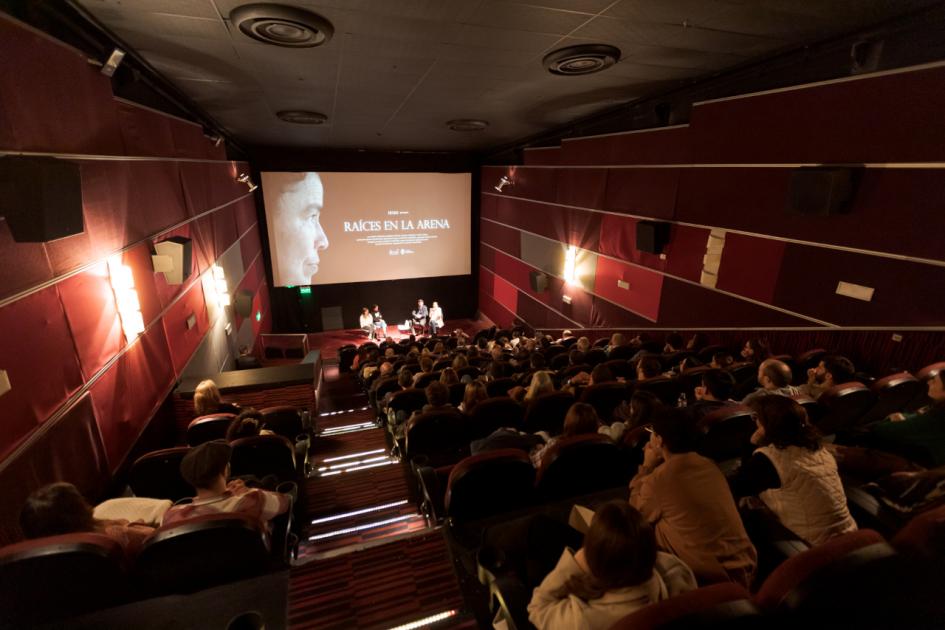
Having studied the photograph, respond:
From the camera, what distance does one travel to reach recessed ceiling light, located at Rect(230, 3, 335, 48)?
10.6 ft

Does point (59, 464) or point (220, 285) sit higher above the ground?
point (220, 285)

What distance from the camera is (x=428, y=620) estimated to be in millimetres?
1984

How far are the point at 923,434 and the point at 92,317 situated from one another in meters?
5.39

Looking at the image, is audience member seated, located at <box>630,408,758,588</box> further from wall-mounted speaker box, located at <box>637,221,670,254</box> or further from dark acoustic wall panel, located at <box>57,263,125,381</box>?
wall-mounted speaker box, located at <box>637,221,670,254</box>

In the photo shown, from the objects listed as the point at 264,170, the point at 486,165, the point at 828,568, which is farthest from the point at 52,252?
the point at 486,165

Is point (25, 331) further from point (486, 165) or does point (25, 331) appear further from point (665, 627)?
point (486, 165)

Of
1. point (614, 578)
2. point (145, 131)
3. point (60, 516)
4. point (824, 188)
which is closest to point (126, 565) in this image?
point (60, 516)

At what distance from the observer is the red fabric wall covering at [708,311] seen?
4.76 m

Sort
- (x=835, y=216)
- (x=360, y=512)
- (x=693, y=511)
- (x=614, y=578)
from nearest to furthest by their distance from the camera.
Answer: (x=614, y=578) → (x=693, y=511) → (x=360, y=512) → (x=835, y=216)

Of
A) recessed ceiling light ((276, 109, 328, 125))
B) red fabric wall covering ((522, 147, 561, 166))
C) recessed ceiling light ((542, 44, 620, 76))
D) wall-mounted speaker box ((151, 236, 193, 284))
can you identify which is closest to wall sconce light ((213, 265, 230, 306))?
wall-mounted speaker box ((151, 236, 193, 284))

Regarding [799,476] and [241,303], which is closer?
[799,476]

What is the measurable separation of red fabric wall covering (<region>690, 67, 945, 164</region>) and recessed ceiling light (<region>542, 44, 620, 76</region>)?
5.53 ft

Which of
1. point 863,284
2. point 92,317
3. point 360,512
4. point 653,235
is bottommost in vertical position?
point 360,512

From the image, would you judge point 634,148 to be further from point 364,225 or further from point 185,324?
point 364,225
